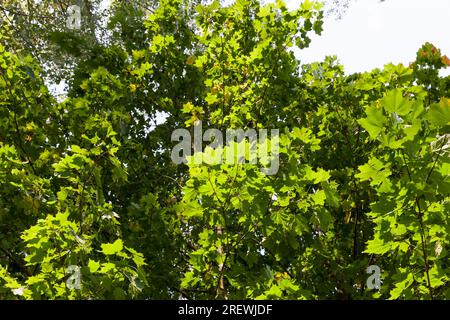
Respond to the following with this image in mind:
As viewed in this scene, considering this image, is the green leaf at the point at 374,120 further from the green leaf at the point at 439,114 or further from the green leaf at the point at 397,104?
the green leaf at the point at 439,114

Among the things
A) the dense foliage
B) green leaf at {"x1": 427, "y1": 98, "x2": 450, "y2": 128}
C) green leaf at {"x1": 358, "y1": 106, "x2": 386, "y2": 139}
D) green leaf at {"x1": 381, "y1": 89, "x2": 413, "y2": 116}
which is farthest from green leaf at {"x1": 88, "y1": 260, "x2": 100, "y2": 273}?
green leaf at {"x1": 427, "y1": 98, "x2": 450, "y2": 128}

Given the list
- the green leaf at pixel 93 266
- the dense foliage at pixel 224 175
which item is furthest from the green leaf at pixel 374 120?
the green leaf at pixel 93 266

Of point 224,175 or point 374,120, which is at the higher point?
point 374,120

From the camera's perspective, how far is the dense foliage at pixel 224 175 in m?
3.31

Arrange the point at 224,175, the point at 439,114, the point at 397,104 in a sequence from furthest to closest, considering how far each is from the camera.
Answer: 1. the point at 224,175
2. the point at 397,104
3. the point at 439,114

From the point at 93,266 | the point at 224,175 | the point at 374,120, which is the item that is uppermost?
the point at 374,120

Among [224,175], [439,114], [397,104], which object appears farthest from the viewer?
[224,175]

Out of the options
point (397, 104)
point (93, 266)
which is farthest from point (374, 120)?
point (93, 266)

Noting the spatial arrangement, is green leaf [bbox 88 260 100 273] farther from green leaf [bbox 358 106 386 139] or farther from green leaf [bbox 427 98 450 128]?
green leaf [bbox 427 98 450 128]

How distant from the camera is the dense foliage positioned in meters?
3.31

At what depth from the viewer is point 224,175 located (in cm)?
402

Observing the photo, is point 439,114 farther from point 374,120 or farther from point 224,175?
point 224,175
